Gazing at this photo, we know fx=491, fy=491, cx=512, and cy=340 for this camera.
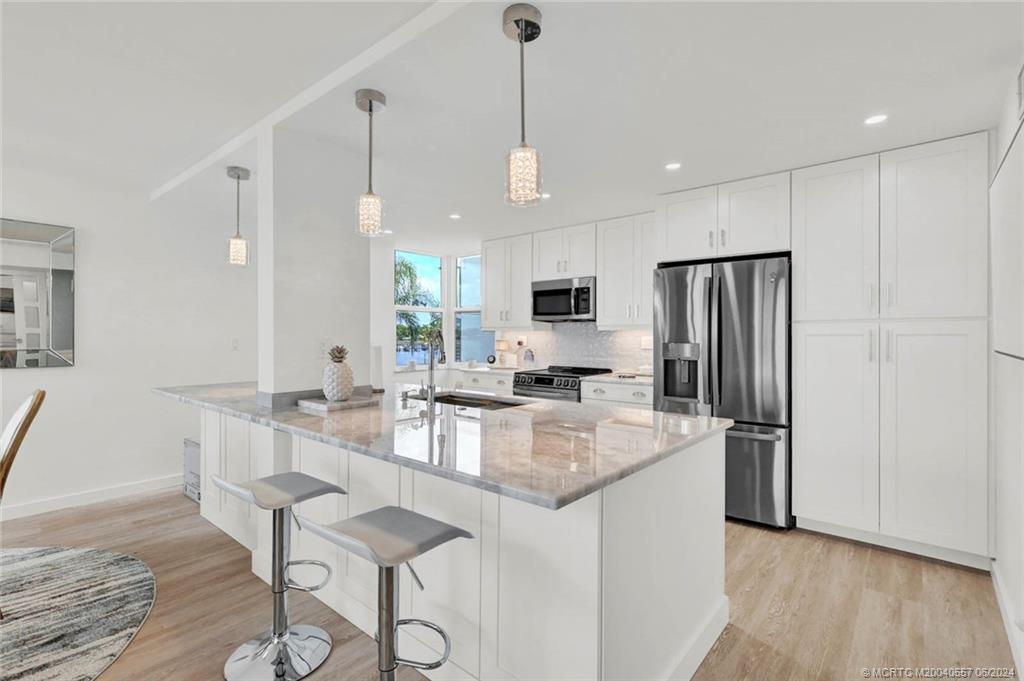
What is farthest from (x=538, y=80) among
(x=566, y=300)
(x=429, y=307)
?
(x=429, y=307)

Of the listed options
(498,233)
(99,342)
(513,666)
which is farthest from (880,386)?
(99,342)

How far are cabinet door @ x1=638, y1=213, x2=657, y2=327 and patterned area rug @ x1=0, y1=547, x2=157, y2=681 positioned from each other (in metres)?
3.89

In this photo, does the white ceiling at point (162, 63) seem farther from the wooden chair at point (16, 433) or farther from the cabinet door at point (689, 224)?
the cabinet door at point (689, 224)

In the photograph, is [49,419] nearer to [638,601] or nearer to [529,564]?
[529,564]

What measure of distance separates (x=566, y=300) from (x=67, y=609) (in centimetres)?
409

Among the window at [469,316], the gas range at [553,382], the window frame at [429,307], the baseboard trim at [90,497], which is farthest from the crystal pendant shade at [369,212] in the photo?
the window at [469,316]

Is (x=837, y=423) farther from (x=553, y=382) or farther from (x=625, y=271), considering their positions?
(x=553, y=382)

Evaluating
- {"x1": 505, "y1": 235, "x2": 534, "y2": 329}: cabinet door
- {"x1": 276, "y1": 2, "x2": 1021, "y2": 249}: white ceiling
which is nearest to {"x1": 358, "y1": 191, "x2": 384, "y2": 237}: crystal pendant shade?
{"x1": 276, "y1": 2, "x2": 1021, "y2": 249}: white ceiling

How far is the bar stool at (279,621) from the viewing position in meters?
1.86

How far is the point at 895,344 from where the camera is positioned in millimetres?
2877

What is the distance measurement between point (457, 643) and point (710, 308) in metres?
2.73

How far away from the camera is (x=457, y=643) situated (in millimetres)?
1763

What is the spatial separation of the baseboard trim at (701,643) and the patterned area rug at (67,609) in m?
2.22

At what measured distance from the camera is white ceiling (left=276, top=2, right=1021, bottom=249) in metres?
1.75
